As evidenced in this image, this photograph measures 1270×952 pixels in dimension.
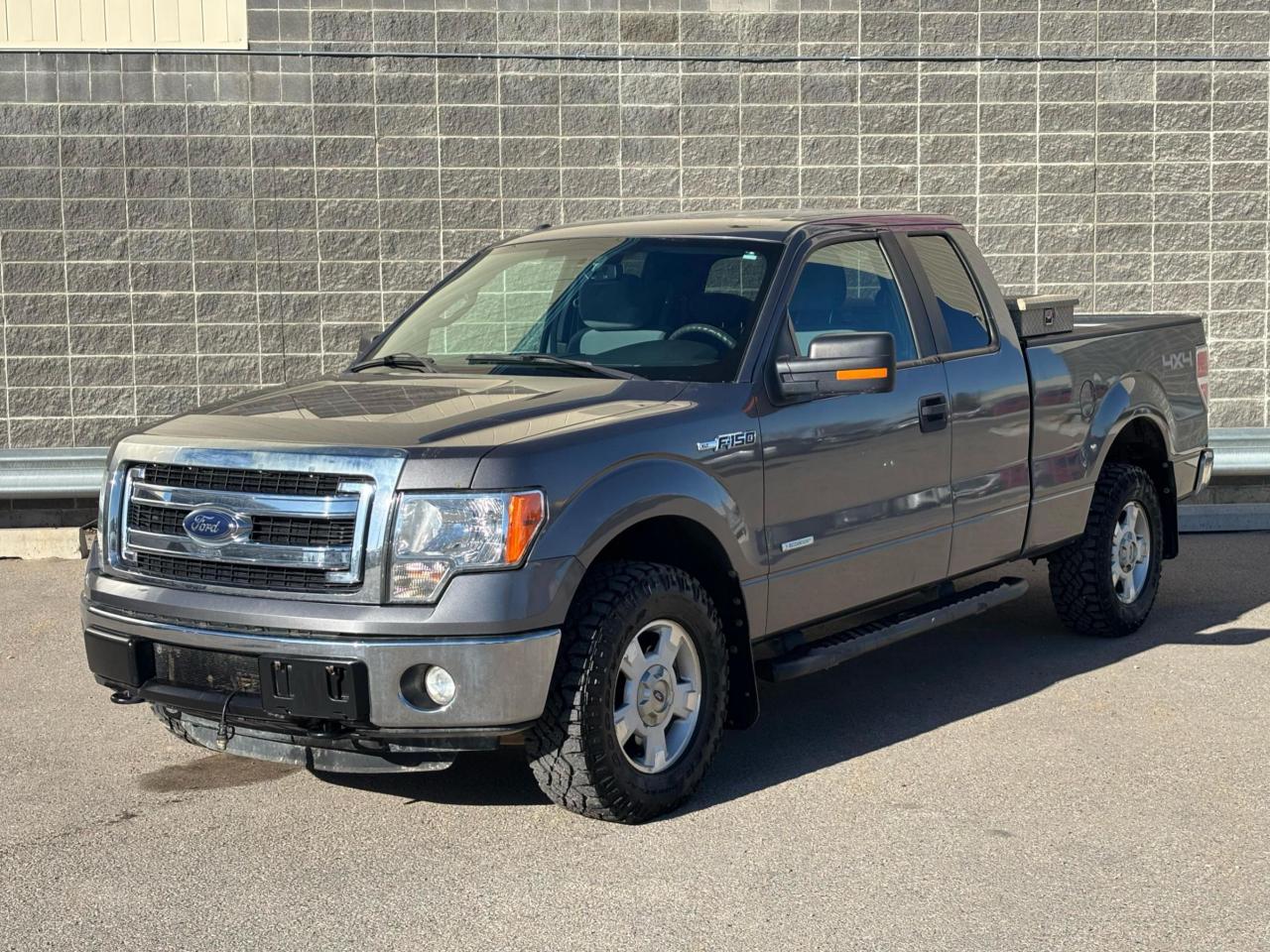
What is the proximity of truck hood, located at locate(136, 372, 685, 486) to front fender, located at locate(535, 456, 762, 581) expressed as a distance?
22cm

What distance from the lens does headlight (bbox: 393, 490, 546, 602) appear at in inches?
183

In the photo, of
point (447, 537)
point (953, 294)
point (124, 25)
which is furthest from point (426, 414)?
point (124, 25)

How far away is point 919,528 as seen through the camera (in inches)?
247

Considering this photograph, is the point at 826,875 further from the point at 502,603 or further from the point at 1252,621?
the point at 1252,621

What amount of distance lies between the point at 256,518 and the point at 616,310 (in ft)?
5.52

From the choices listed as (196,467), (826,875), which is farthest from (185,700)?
(826,875)

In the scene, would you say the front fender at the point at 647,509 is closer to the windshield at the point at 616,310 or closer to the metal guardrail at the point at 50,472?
the windshield at the point at 616,310

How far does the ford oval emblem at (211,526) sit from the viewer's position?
4895 mm

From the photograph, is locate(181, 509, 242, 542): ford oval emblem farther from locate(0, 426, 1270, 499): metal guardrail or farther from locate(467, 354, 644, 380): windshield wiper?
locate(0, 426, 1270, 499): metal guardrail

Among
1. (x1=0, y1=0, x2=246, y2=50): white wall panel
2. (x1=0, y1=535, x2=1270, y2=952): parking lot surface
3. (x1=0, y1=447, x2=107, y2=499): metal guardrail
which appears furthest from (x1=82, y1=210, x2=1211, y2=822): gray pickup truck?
(x1=0, y1=0, x2=246, y2=50): white wall panel

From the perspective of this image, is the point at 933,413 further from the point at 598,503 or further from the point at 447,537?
the point at 447,537

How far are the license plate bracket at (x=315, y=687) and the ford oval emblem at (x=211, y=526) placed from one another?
405 millimetres

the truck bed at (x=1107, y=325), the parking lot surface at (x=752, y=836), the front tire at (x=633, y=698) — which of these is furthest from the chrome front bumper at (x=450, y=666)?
the truck bed at (x=1107, y=325)

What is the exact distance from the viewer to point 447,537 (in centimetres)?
465
